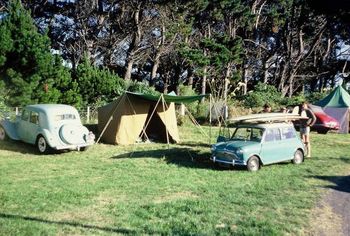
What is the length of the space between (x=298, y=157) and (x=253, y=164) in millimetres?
2041

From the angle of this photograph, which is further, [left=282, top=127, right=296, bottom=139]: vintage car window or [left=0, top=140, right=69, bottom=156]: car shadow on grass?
[left=0, top=140, right=69, bottom=156]: car shadow on grass

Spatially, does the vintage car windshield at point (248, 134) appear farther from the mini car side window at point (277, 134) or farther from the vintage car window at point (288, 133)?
the vintage car window at point (288, 133)

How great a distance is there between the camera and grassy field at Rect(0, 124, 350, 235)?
7.05 metres

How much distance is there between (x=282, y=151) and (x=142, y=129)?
22.0 feet

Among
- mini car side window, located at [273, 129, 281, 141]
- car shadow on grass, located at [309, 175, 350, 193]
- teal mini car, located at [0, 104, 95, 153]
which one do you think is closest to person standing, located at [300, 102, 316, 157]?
Result: mini car side window, located at [273, 129, 281, 141]

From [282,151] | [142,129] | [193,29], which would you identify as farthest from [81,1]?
[282,151]

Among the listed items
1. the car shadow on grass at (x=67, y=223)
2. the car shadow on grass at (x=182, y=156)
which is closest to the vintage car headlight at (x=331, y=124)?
the car shadow on grass at (x=182, y=156)

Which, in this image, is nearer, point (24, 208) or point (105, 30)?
point (24, 208)

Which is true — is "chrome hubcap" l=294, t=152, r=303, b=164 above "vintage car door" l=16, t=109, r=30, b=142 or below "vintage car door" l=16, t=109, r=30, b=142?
below

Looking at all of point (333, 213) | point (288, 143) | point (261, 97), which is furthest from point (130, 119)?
point (261, 97)

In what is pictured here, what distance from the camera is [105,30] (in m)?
33.9

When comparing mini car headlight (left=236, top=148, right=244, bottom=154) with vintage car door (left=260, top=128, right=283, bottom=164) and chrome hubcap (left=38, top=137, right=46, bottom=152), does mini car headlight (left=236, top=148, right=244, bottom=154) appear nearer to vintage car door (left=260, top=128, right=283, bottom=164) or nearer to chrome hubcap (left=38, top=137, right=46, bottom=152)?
vintage car door (left=260, top=128, right=283, bottom=164)

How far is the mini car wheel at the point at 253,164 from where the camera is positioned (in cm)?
1178

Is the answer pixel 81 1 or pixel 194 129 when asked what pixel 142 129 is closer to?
pixel 194 129
